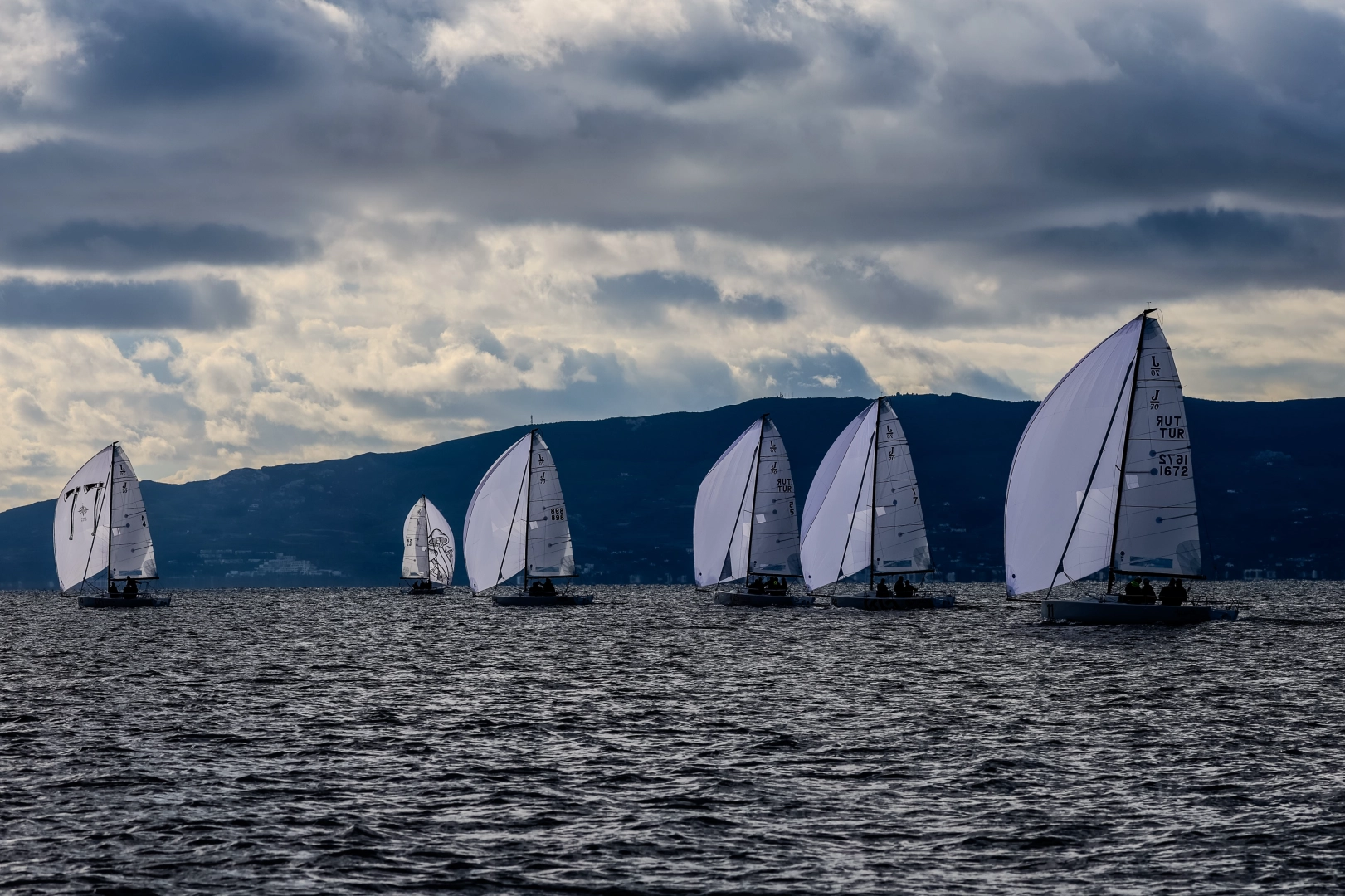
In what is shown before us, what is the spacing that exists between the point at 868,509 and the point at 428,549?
88.3 m

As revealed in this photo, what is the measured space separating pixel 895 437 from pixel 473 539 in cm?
3300

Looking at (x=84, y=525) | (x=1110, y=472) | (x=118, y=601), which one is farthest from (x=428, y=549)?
(x=1110, y=472)

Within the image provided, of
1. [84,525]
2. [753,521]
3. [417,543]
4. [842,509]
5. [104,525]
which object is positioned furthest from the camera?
[417,543]

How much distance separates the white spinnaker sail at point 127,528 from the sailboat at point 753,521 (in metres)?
40.3

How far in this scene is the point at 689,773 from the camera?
26.5 meters

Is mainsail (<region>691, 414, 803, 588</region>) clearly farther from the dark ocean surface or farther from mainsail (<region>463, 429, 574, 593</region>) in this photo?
the dark ocean surface

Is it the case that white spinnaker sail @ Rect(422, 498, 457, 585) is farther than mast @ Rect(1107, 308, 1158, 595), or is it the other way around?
white spinnaker sail @ Rect(422, 498, 457, 585)

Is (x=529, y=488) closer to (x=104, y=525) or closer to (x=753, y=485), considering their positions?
(x=753, y=485)

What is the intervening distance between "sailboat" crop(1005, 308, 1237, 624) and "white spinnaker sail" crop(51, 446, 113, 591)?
6818 cm

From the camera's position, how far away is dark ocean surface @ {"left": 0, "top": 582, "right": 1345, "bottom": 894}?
752 inches

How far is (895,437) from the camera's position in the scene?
264ft

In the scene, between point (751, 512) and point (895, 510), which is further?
point (751, 512)

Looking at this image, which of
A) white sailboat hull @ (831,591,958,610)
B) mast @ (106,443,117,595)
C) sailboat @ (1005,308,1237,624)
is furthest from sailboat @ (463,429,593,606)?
sailboat @ (1005,308,1237,624)

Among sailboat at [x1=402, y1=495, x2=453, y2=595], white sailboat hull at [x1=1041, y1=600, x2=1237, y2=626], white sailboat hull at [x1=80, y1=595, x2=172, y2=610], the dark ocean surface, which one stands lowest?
the dark ocean surface
